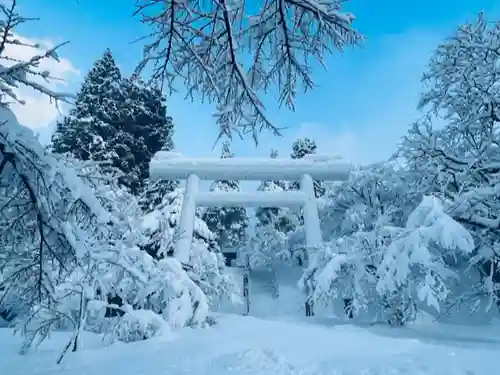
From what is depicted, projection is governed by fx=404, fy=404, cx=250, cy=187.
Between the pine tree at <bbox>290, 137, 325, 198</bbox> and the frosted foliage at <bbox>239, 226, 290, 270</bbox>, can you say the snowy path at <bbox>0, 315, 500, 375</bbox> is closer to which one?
the frosted foliage at <bbox>239, 226, 290, 270</bbox>

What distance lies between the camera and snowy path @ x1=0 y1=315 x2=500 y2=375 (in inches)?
142

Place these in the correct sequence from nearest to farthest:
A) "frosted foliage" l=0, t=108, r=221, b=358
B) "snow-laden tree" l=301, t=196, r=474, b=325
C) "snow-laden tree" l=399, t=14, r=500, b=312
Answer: "frosted foliage" l=0, t=108, r=221, b=358 < "snow-laden tree" l=301, t=196, r=474, b=325 < "snow-laden tree" l=399, t=14, r=500, b=312

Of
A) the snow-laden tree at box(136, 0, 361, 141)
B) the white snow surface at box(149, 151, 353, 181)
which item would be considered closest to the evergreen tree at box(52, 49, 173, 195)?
the white snow surface at box(149, 151, 353, 181)

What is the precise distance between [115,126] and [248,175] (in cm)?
975

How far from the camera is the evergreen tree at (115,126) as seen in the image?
1655 cm

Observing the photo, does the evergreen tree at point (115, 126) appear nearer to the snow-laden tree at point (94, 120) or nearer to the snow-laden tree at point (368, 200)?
the snow-laden tree at point (94, 120)

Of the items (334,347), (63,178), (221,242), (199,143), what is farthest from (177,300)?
(221,242)

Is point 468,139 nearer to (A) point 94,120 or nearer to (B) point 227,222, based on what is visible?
(A) point 94,120

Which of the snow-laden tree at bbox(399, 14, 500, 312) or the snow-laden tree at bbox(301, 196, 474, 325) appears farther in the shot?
the snow-laden tree at bbox(399, 14, 500, 312)

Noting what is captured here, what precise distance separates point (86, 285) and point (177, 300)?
153 centimetres

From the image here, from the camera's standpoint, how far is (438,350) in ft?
13.8

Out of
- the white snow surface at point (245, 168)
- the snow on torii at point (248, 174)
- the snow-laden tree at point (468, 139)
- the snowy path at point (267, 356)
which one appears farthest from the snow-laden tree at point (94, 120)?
the snow-laden tree at point (468, 139)

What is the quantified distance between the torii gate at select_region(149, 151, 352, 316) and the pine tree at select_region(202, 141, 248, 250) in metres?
11.1

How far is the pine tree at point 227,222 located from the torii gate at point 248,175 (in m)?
11.1
